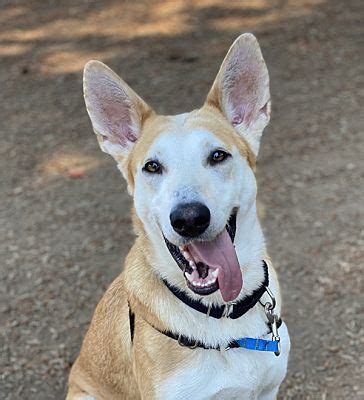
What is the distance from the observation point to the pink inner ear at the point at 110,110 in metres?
3.57

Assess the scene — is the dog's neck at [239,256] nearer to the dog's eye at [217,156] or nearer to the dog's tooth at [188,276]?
the dog's tooth at [188,276]

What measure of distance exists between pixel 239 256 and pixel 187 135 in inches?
25.7

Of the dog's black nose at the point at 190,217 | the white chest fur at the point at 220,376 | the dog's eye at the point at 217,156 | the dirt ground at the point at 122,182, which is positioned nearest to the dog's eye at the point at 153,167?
the dog's eye at the point at 217,156

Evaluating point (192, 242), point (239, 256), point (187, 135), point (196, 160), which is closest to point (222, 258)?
point (192, 242)

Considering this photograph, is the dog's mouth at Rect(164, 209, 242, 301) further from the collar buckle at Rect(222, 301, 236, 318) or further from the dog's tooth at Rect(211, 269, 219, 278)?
the collar buckle at Rect(222, 301, 236, 318)

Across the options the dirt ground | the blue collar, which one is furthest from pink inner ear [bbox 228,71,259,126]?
the dirt ground

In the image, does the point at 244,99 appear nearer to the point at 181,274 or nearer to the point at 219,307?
the point at 181,274

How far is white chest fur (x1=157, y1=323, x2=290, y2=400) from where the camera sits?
129 inches

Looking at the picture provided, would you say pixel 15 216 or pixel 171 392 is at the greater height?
pixel 171 392

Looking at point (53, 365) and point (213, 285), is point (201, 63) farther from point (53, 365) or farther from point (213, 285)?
point (213, 285)

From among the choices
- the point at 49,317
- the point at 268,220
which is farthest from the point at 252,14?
the point at 49,317

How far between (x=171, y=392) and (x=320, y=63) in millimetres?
6438

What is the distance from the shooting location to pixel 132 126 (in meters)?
3.71

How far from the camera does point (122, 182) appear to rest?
268 inches
